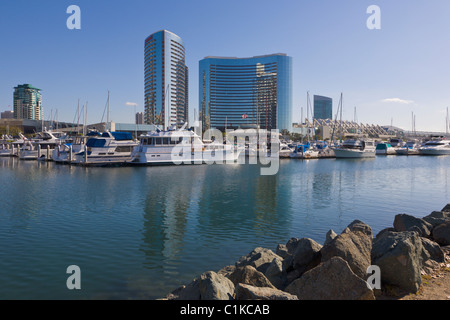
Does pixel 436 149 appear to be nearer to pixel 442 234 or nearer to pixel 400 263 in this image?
pixel 442 234

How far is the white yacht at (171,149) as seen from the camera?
61562 mm

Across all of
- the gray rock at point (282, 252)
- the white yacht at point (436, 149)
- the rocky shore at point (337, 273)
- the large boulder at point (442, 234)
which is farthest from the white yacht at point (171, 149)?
the white yacht at point (436, 149)

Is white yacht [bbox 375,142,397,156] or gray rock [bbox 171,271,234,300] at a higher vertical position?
white yacht [bbox 375,142,397,156]

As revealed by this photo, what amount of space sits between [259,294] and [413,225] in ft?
34.7

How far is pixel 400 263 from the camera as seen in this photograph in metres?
8.54

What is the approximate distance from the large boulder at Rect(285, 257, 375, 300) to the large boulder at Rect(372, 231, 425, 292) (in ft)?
5.34

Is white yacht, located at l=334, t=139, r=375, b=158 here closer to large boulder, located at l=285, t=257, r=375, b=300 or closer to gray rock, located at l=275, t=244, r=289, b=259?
gray rock, located at l=275, t=244, r=289, b=259

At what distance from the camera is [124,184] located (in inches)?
1479

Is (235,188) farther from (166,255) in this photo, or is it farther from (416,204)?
(166,255)

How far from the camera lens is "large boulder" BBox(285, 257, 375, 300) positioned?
745cm

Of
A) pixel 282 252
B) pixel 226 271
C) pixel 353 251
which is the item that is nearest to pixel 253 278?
pixel 226 271

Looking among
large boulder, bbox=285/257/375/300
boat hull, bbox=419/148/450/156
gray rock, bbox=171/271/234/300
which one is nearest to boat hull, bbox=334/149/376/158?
boat hull, bbox=419/148/450/156
